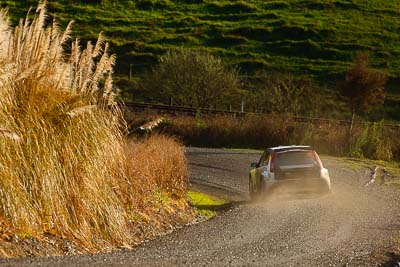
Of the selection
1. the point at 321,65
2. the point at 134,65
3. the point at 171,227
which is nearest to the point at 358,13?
the point at 321,65

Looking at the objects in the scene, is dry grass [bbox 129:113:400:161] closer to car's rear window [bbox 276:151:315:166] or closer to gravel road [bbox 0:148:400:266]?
gravel road [bbox 0:148:400:266]

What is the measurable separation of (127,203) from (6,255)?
4713 mm

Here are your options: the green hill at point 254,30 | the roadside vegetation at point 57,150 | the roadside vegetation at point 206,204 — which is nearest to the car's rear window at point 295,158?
the roadside vegetation at point 206,204

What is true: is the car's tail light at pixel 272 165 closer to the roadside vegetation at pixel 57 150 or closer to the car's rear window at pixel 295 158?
the car's rear window at pixel 295 158

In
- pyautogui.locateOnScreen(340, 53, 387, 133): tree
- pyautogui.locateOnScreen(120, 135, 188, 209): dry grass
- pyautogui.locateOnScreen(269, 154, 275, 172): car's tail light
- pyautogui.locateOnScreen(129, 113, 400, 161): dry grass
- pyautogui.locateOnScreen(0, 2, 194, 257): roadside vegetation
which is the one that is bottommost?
pyautogui.locateOnScreen(129, 113, 400, 161): dry grass

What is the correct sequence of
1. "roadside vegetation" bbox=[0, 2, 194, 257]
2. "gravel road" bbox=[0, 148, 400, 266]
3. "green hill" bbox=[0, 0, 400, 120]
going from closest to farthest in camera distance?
"gravel road" bbox=[0, 148, 400, 266], "roadside vegetation" bbox=[0, 2, 194, 257], "green hill" bbox=[0, 0, 400, 120]

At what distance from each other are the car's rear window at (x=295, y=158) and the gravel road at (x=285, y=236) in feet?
3.00

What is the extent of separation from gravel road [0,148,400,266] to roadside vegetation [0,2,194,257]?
910mm

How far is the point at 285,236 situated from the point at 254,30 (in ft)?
212

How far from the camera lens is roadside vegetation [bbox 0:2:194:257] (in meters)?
13.7

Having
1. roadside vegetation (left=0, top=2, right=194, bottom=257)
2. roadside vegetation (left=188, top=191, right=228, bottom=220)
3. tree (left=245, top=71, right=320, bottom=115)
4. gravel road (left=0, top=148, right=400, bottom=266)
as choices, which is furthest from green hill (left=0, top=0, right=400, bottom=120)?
roadside vegetation (left=0, top=2, right=194, bottom=257)

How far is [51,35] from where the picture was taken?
625 inches

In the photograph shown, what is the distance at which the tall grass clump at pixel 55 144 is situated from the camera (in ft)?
45.3

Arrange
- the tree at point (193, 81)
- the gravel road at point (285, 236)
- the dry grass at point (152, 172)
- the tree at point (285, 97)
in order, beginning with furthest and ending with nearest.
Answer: the tree at point (193, 81), the tree at point (285, 97), the dry grass at point (152, 172), the gravel road at point (285, 236)
